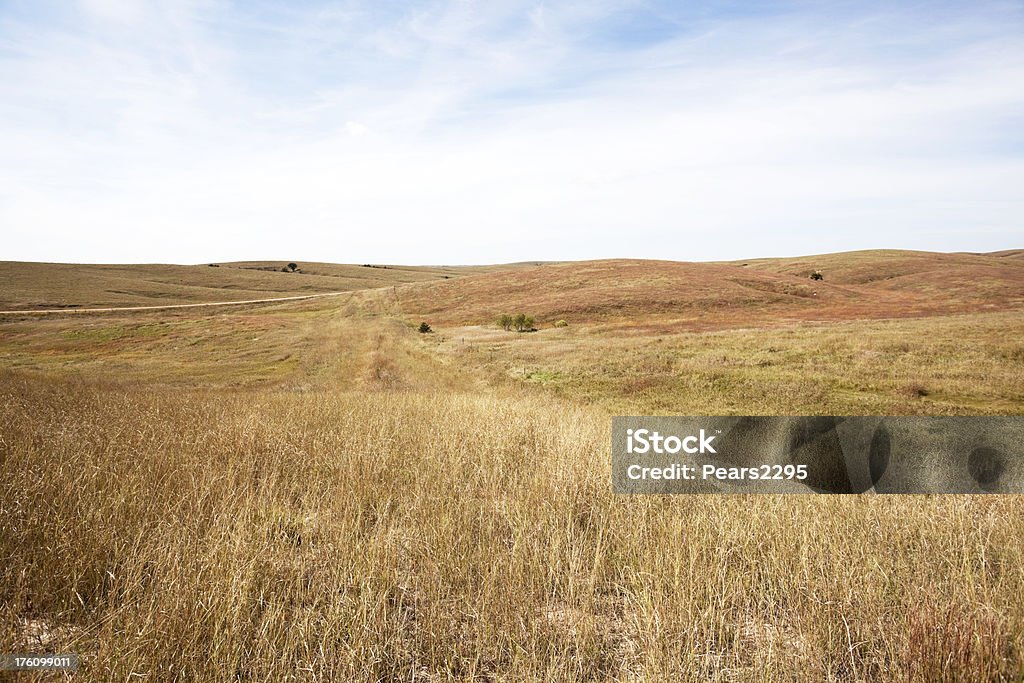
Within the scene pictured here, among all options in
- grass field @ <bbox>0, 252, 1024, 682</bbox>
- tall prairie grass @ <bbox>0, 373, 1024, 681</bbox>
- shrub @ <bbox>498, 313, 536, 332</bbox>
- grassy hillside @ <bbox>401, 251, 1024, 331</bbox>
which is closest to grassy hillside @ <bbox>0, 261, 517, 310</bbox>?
grassy hillside @ <bbox>401, 251, 1024, 331</bbox>

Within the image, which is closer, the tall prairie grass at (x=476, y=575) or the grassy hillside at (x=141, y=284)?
the tall prairie grass at (x=476, y=575)

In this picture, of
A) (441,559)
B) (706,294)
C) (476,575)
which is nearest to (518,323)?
(706,294)

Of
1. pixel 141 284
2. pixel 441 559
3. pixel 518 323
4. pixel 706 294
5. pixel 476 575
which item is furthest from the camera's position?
pixel 141 284

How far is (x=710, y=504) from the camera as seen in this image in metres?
5.38

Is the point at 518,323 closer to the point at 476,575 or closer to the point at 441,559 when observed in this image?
the point at 441,559

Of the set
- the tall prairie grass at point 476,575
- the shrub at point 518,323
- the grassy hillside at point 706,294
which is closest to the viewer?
the tall prairie grass at point 476,575

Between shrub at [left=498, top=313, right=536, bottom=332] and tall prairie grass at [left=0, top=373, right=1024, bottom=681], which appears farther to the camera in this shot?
shrub at [left=498, top=313, right=536, bottom=332]

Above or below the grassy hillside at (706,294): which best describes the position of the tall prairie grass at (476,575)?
below

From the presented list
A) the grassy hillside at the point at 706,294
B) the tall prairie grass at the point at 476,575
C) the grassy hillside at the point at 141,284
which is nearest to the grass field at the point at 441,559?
the tall prairie grass at the point at 476,575

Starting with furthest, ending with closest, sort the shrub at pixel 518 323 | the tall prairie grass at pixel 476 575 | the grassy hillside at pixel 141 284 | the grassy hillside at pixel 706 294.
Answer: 1. the grassy hillside at pixel 141 284
2. the grassy hillside at pixel 706 294
3. the shrub at pixel 518 323
4. the tall prairie grass at pixel 476 575

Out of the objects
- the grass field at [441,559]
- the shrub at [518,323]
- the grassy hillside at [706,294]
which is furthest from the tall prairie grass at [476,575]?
the shrub at [518,323]

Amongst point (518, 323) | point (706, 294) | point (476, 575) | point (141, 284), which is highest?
point (141, 284)

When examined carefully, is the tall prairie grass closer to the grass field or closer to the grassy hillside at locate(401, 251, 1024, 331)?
the grass field

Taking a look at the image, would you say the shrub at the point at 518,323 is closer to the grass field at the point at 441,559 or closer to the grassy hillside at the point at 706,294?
the grassy hillside at the point at 706,294
